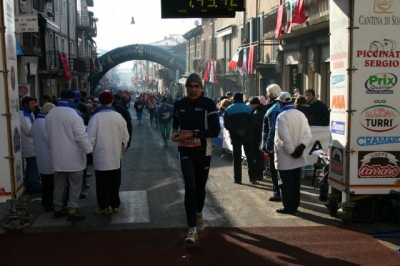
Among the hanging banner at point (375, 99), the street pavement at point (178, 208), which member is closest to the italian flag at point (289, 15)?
the street pavement at point (178, 208)

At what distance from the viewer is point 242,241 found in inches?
255

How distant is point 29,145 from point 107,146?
259 cm

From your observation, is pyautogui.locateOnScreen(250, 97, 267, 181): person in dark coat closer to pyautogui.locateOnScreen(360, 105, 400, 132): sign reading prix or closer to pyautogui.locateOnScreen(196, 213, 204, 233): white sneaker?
pyautogui.locateOnScreen(360, 105, 400, 132): sign reading prix

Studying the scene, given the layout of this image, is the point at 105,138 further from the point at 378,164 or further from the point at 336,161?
the point at 378,164

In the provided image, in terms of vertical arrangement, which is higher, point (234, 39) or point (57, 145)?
point (234, 39)

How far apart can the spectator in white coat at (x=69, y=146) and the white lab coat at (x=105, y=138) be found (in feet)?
0.82

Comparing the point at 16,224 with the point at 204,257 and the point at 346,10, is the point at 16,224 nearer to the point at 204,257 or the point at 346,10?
the point at 204,257

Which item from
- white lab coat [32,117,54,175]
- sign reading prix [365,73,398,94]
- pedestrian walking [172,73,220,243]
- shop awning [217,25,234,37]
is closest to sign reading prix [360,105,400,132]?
sign reading prix [365,73,398,94]

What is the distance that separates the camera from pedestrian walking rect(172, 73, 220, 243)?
6488 mm

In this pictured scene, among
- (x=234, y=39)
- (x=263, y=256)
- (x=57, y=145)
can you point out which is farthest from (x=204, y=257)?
(x=234, y=39)

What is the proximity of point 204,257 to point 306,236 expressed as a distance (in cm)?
152

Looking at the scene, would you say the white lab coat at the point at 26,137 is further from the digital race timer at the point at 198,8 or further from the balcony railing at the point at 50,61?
the balcony railing at the point at 50,61

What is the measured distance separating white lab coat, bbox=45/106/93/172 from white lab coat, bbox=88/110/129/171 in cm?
29

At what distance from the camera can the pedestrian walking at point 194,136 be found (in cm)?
649
